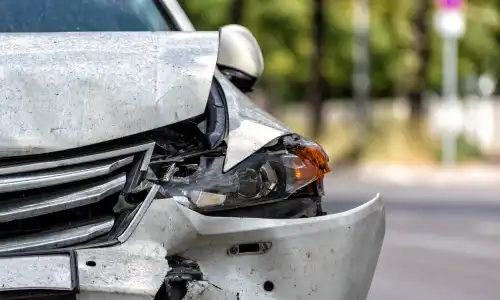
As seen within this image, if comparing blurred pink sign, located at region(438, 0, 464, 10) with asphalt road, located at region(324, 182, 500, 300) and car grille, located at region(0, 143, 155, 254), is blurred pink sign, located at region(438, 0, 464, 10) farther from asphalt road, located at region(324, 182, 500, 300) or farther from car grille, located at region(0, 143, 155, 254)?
car grille, located at region(0, 143, 155, 254)

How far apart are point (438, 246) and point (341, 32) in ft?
110

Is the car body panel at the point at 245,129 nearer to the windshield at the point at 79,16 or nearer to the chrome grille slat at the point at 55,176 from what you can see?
the chrome grille slat at the point at 55,176

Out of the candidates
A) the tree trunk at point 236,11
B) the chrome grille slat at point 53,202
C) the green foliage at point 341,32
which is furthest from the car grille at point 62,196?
the green foliage at point 341,32

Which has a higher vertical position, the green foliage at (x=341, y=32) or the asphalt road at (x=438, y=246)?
the asphalt road at (x=438, y=246)

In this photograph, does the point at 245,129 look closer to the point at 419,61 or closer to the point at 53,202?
the point at 53,202

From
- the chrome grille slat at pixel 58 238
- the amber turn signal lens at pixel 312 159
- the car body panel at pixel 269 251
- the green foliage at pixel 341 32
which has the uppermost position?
the amber turn signal lens at pixel 312 159

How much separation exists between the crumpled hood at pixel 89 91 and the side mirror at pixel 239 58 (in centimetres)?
69

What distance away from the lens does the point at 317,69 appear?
35344 mm

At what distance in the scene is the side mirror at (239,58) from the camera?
165 inches

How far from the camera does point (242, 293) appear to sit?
10.4 ft

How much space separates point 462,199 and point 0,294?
16.1 metres

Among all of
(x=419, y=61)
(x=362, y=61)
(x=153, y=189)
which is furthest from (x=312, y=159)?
(x=362, y=61)

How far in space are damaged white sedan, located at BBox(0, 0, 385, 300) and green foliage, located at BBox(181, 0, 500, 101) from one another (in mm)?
37799

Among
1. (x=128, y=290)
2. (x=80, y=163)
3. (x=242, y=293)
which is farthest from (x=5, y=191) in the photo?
(x=242, y=293)
